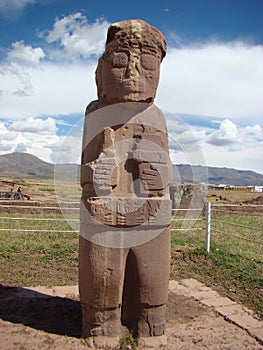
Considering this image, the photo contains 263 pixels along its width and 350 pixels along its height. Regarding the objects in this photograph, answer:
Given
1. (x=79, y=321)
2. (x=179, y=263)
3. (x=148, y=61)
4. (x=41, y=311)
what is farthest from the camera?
(x=179, y=263)

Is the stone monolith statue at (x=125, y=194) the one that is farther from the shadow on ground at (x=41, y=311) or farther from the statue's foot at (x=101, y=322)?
the shadow on ground at (x=41, y=311)

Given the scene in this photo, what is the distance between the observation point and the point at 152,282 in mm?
4227

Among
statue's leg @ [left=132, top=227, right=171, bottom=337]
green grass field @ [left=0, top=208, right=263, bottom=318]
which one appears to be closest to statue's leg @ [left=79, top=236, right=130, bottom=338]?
statue's leg @ [left=132, top=227, right=171, bottom=337]

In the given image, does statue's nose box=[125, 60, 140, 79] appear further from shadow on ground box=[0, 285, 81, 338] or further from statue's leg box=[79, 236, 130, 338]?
shadow on ground box=[0, 285, 81, 338]

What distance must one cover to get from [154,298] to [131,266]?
458mm

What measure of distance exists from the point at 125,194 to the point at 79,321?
1.85 m

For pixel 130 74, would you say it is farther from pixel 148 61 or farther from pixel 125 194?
pixel 125 194

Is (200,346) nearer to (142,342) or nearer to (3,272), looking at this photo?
(142,342)

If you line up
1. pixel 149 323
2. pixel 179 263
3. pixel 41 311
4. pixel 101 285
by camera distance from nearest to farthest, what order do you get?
pixel 101 285 → pixel 149 323 → pixel 41 311 → pixel 179 263

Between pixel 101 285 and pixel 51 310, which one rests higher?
pixel 101 285

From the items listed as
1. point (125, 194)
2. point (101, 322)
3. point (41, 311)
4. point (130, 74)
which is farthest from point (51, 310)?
point (130, 74)

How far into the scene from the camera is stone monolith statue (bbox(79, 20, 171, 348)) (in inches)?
159

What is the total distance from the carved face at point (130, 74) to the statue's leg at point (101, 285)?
5.60 feet

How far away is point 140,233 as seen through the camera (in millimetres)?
4191
